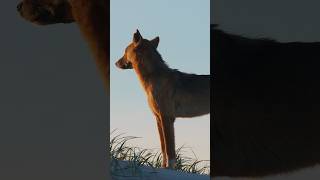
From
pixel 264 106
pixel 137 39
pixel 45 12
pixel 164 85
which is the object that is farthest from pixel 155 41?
pixel 264 106

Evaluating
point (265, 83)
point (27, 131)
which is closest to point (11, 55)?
point (27, 131)

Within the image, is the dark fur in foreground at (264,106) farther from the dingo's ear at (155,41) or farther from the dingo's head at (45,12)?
the dingo's ear at (155,41)

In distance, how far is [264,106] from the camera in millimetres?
3322

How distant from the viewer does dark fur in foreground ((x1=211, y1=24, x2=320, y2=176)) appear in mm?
3287

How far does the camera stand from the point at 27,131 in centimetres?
346

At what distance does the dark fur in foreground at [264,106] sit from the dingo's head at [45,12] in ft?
2.58

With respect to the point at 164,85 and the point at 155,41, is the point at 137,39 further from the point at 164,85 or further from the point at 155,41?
the point at 164,85

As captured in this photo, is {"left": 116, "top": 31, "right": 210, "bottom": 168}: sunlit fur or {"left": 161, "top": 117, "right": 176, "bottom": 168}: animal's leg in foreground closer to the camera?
{"left": 161, "top": 117, "right": 176, "bottom": 168}: animal's leg in foreground

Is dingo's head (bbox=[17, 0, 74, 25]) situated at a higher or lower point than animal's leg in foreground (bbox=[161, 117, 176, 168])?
higher

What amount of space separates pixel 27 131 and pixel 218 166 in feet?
3.32

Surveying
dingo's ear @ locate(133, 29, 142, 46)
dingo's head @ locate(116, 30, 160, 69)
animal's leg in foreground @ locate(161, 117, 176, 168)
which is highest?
dingo's ear @ locate(133, 29, 142, 46)

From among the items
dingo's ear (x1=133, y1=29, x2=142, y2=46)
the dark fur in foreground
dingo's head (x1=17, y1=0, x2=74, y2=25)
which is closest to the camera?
the dark fur in foreground

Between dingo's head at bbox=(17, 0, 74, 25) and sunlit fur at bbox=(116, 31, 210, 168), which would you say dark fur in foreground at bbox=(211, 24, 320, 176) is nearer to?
dingo's head at bbox=(17, 0, 74, 25)

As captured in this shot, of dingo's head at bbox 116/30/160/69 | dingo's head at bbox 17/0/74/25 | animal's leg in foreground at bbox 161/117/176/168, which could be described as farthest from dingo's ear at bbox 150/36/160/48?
dingo's head at bbox 17/0/74/25
